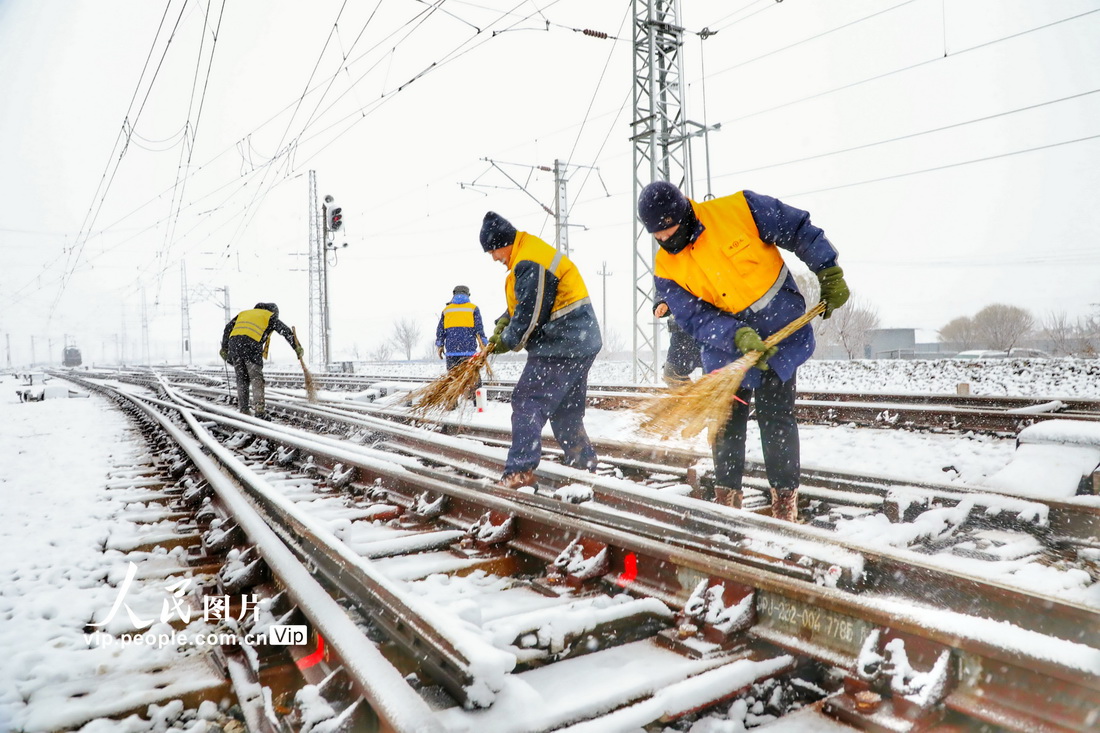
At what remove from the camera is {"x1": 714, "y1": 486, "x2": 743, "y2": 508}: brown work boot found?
3664 millimetres

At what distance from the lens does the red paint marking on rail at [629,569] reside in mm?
2590

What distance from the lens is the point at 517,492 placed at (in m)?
3.70

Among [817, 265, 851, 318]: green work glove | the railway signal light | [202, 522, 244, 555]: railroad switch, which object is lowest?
[202, 522, 244, 555]: railroad switch

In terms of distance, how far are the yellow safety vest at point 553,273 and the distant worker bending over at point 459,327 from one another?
4948 millimetres

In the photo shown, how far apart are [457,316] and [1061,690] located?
8.42 meters

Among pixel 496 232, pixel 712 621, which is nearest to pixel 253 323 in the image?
pixel 496 232

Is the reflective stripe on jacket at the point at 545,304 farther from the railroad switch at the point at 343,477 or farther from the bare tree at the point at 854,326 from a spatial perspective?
the bare tree at the point at 854,326

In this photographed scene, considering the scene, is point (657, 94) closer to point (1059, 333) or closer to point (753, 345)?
point (753, 345)

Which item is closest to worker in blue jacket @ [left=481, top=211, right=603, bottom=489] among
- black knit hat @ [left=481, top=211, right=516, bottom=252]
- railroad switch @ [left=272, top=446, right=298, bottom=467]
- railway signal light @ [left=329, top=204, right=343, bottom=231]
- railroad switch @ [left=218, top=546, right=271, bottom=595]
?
black knit hat @ [left=481, top=211, right=516, bottom=252]

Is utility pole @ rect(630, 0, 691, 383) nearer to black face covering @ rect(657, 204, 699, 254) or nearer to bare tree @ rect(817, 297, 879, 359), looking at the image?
black face covering @ rect(657, 204, 699, 254)

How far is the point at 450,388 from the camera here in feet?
16.6

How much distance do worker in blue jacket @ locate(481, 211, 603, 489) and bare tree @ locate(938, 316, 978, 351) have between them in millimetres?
62391

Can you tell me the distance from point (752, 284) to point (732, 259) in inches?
6.8

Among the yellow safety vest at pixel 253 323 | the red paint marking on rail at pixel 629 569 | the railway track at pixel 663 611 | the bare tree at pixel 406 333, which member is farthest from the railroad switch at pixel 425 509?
the bare tree at pixel 406 333
